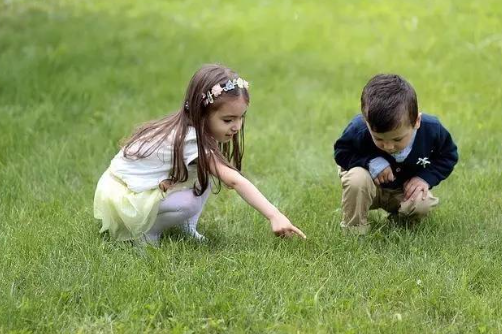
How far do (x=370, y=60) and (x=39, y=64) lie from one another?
10.0ft

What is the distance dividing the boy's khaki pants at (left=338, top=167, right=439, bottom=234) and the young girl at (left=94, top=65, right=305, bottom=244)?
0.45m

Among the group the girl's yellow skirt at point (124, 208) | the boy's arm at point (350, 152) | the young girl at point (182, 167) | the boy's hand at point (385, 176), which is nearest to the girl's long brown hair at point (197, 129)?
the young girl at point (182, 167)

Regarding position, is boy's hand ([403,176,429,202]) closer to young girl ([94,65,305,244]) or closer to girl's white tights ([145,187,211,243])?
young girl ([94,65,305,244])

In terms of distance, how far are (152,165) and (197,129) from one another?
33 cm

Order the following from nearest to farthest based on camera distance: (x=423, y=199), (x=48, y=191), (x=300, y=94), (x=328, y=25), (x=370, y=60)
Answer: (x=423, y=199) < (x=48, y=191) < (x=300, y=94) < (x=370, y=60) < (x=328, y=25)

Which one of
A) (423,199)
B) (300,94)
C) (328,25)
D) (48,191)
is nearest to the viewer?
(423,199)

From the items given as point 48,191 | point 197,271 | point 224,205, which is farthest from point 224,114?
point 48,191

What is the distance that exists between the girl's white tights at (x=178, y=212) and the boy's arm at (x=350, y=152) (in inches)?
27.6

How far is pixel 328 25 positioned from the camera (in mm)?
8969

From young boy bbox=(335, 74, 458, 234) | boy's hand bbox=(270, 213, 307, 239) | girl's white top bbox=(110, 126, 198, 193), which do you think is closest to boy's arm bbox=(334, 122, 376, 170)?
young boy bbox=(335, 74, 458, 234)

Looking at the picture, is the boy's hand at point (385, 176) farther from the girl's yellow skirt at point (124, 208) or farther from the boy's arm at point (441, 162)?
the girl's yellow skirt at point (124, 208)

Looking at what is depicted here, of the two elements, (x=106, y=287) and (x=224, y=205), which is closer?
(x=106, y=287)

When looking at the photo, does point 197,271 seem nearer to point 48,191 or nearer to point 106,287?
point 106,287

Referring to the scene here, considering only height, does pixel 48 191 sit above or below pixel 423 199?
below
